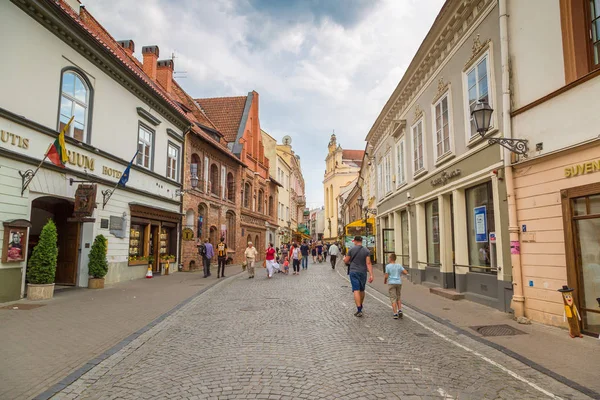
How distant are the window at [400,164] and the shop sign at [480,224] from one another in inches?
284

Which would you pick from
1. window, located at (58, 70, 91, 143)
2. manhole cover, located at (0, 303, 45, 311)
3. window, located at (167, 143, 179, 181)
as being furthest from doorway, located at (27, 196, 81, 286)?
window, located at (167, 143, 179, 181)

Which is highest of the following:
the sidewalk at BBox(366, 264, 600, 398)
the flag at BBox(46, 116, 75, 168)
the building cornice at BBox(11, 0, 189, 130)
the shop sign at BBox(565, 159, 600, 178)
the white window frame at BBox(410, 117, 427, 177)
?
the building cornice at BBox(11, 0, 189, 130)

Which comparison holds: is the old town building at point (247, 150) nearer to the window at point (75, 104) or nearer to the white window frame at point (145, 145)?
the white window frame at point (145, 145)

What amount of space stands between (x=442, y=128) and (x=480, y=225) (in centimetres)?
401

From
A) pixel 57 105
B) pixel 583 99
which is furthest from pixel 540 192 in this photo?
pixel 57 105

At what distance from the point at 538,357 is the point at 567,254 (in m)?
2.68

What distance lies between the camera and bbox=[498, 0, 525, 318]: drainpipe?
29.7 ft

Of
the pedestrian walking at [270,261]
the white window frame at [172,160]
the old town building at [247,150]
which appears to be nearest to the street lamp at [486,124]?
the pedestrian walking at [270,261]

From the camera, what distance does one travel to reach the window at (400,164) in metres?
19.3

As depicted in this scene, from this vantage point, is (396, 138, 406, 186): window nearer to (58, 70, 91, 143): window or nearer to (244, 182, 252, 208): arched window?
(58, 70, 91, 143): window

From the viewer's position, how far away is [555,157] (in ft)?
27.0

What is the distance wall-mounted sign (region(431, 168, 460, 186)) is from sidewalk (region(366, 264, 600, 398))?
3901 mm

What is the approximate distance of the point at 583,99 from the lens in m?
7.56

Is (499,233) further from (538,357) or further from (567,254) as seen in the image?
(538,357)
